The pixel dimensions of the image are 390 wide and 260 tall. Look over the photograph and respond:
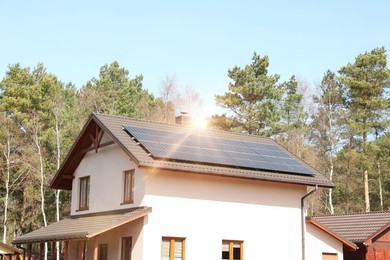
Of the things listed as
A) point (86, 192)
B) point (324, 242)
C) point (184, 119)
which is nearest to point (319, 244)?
point (324, 242)

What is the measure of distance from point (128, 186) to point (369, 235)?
391 inches

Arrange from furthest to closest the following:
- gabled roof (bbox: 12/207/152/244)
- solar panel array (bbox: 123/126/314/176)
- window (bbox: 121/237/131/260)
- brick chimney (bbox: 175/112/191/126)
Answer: brick chimney (bbox: 175/112/191/126), solar panel array (bbox: 123/126/314/176), window (bbox: 121/237/131/260), gabled roof (bbox: 12/207/152/244)

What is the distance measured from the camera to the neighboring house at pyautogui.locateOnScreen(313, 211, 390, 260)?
960 inches

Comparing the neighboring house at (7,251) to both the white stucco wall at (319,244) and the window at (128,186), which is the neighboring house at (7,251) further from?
the white stucco wall at (319,244)

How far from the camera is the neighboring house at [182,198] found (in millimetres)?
20250

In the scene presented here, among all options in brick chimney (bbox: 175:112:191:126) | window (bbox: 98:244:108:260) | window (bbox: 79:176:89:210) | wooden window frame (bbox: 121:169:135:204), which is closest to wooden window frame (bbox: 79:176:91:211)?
window (bbox: 79:176:89:210)

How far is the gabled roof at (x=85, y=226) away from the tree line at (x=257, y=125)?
17.6 m

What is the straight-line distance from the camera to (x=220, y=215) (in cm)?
2152

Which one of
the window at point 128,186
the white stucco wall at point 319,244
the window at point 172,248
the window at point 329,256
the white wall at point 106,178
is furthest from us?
the window at point 329,256

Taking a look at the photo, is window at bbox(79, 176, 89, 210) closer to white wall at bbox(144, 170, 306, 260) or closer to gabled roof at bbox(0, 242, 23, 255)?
white wall at bbox(144, 170, 306, 260)

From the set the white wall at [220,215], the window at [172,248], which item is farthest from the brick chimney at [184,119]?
the window at [172,248]

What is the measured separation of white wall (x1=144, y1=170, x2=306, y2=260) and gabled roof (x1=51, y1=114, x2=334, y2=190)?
61 cm

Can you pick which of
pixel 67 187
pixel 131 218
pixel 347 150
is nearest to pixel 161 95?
pixel 347 150

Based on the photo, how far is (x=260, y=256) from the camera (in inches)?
868
